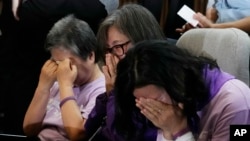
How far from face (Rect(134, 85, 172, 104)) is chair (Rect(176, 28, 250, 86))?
1.23ft

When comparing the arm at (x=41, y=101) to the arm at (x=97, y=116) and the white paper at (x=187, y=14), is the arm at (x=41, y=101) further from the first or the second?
the white paper at (x=187, y=14)

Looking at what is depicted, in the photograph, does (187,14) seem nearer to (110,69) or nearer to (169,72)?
(110,69)

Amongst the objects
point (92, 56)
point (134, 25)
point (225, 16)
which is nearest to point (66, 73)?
point (92, 56)

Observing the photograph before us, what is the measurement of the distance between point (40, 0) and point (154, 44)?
47.8 inches

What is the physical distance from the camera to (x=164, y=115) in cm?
136

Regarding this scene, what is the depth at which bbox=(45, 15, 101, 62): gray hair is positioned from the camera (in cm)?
196

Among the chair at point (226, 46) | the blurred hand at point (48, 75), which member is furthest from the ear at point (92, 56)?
the chair at point (226, 46)

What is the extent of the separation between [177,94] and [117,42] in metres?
0.54

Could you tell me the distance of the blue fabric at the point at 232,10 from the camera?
7.41 feet

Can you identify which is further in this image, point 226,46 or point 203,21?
point 203,21

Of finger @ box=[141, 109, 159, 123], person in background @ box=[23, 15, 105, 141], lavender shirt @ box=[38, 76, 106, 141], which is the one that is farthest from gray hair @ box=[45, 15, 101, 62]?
finger @ box=[141, 109, 159, 123]

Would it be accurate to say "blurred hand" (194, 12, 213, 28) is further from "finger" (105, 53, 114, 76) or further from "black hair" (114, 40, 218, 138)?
"black hair" (114, 40, 218, 138)

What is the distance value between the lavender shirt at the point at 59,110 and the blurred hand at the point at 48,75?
0.09m

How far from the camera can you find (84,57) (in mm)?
1976
